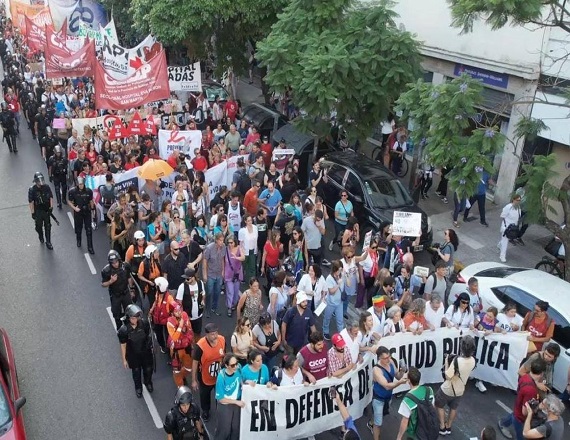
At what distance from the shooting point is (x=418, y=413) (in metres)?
6.59

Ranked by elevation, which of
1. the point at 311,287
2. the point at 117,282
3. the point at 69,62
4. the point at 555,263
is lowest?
the point at 555,263

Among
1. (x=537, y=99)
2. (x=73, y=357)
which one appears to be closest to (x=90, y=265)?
(x=73, y=357)

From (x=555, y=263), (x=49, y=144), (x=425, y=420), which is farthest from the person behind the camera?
(x=49, y=144)

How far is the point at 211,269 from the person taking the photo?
10008 millimetres

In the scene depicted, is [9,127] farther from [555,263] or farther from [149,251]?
[555,263]

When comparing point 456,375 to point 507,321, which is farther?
point 507,321

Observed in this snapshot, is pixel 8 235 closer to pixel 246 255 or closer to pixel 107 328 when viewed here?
pixel 107 328

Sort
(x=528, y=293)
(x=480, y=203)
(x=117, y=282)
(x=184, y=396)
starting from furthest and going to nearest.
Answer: (x=480, y=203)
(x=528, y=293)
(x=117, y=282)
(x=184, y=396)

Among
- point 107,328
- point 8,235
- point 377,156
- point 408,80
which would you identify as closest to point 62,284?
point 107,328

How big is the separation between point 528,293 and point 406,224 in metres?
2.40

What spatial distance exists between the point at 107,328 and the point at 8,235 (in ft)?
16.3

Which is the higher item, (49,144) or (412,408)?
(49,144)

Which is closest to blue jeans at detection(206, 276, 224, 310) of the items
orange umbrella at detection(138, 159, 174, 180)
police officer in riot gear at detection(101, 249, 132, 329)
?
police officer in riot gear at detection(101, 249, 132, 329)

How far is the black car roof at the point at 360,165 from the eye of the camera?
1393 centimetres
